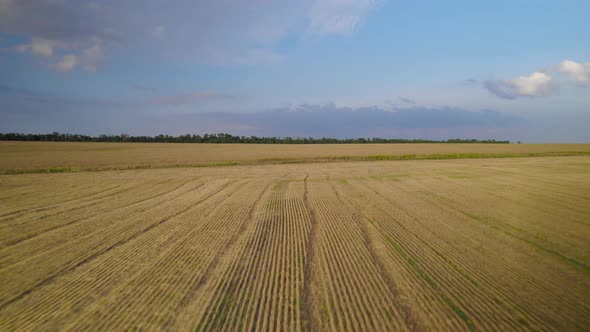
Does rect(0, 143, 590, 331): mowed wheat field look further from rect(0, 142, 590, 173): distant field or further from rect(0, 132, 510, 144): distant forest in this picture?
rect(0, 132, 510, 144): distant forest

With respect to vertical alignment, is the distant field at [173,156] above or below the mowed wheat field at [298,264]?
above

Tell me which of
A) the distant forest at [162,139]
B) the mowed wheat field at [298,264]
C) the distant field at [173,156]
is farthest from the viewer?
the distant forest at [162,139]

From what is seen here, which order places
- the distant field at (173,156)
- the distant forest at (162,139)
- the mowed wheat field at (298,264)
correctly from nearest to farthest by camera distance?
the mowed wheat field at (298,264) → the distant field at (173,156) → the distant forest at (162,139)

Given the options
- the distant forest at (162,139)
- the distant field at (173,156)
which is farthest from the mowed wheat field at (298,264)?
the distant forest at (162,139)

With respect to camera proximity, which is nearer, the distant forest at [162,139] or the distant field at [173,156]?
the distant field at [173,156]

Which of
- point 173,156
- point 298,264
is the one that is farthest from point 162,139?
point 298,264

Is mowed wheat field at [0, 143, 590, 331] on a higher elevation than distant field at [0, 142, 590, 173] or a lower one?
lower

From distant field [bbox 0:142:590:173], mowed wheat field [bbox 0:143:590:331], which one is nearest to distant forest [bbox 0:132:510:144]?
distant field [bbox 0:142:590:173]

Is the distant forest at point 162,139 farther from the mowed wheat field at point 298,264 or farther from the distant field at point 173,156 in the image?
the mowed wheat field at point 298,264
